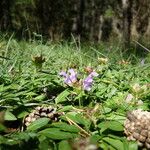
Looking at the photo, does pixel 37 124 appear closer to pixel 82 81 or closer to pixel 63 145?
pixel 63 145

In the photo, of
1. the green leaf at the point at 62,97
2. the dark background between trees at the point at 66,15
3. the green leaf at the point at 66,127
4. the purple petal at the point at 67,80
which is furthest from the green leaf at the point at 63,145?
the dark background between trees at the point at 66,15

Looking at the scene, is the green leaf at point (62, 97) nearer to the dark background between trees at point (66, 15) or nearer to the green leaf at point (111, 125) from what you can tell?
the green leaf at point (111, 125)

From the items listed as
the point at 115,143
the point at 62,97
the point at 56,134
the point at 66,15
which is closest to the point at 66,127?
the point at 56,134

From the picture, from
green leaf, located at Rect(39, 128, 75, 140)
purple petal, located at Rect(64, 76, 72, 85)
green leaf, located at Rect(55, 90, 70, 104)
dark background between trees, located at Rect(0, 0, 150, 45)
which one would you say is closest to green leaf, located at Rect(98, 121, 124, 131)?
green leaf, located at Rect(39, 128, 75, 140)

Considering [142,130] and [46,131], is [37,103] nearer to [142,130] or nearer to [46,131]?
[46,131]

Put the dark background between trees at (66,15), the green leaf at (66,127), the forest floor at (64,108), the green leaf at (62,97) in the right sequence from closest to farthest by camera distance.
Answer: the forest floor at (64,108)
the green leaf at (66,127)
the green leaf at (62,97)
the dark background between trees at (66,15)

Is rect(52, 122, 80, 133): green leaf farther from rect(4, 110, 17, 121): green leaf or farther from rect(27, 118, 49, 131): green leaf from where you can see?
rect(4, 110, 17, 121): green leaf
